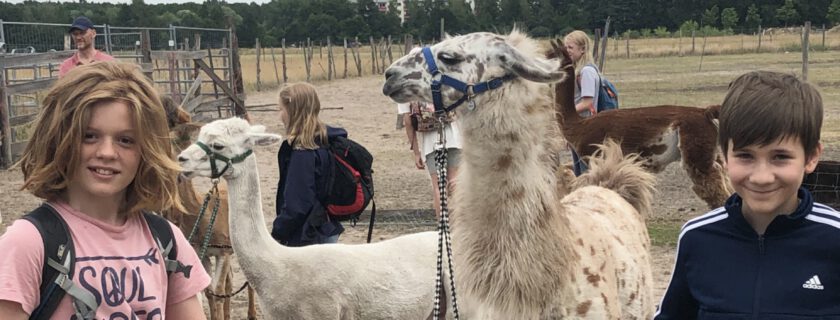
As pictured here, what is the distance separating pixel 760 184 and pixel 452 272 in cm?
179

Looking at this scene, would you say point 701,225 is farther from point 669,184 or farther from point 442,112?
point 669,184

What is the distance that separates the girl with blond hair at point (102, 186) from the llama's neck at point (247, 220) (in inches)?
103

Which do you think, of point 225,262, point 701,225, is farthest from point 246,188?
point 701,225

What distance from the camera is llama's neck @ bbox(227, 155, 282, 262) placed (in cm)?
457

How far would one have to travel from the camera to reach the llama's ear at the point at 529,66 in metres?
3.18

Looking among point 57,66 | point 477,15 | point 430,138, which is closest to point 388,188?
point 430,138

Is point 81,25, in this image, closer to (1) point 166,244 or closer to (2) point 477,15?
(1) point 166,244

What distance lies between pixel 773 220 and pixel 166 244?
137 cm

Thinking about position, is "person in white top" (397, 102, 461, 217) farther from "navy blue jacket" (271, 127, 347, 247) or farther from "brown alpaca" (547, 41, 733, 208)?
"navy blue jacket" (271, 127, 347, 247)

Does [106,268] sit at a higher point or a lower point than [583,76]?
lower

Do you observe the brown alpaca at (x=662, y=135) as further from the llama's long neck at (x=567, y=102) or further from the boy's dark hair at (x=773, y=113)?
the boy's dark hair at (x=773, y=113)

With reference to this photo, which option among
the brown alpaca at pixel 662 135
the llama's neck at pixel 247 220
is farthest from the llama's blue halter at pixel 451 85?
the brown alpaca at pixel 662 135

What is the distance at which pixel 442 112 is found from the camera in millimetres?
3312

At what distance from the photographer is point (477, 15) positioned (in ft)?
197
